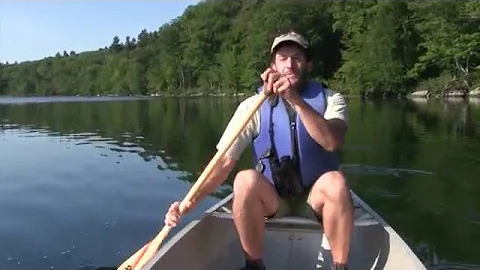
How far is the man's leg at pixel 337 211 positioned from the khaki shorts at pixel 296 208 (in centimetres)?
33

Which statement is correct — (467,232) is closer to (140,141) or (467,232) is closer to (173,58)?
(140,141)

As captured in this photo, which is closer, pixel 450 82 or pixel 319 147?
pixel 319 147

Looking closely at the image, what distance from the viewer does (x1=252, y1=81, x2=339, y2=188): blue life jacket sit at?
3445 mm

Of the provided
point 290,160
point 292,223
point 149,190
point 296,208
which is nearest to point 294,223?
point 292,223

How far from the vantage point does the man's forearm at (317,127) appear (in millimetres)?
3131

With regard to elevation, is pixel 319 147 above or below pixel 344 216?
above

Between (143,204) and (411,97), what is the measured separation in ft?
138

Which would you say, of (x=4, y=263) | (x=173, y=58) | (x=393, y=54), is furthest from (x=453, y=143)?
(x=173, y=58)

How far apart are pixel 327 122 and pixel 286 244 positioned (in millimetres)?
1128

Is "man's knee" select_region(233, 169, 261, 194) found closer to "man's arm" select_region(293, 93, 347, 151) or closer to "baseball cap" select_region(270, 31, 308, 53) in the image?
"man's arm" select_region(293, 93, 347, 151)

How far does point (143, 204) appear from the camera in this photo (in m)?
8.14

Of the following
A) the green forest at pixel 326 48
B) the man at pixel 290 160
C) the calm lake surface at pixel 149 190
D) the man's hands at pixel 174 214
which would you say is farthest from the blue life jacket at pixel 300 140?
the green forest at pixel 326 48

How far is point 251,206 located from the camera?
329 cm

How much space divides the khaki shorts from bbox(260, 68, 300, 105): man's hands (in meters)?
0.69
